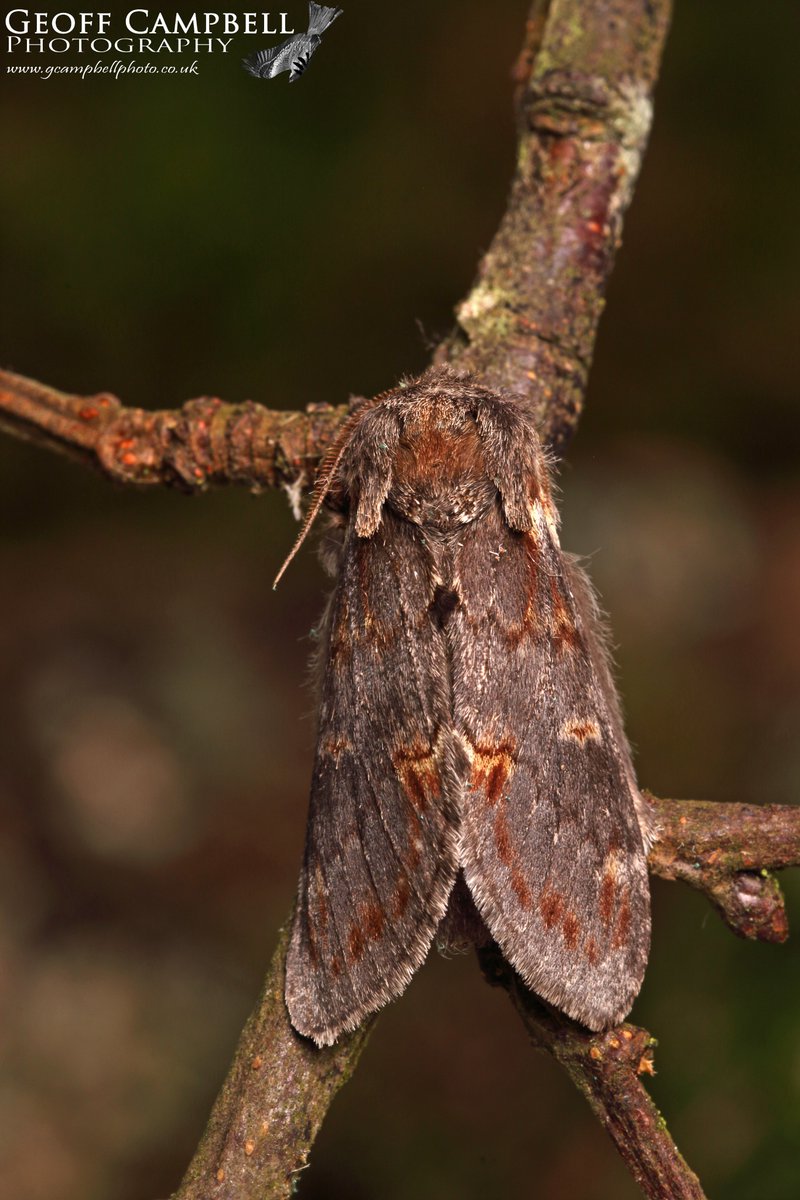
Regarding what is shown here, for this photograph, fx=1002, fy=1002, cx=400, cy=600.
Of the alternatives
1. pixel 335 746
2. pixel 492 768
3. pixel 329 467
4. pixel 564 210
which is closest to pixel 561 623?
pixel 492 768

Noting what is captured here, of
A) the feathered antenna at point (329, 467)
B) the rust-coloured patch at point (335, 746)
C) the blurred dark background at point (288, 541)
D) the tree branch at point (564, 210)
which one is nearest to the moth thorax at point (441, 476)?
the feathered antenna at point (329, 467)

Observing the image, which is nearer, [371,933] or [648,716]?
[371,933]

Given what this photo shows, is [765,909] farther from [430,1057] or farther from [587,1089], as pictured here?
[430,1057]

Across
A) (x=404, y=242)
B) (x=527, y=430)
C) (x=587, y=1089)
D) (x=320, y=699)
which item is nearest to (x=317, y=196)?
(x=404, y=242)

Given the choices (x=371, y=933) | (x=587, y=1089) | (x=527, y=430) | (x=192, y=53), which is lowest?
(x=587, y=1089)

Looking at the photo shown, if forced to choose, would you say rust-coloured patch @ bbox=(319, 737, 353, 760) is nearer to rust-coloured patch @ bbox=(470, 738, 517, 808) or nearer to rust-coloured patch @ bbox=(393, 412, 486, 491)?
rust-coloured patch @ bbox=(470, 738, 517, 808)

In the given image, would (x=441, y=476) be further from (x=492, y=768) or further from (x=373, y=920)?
(x=373, y=920)
